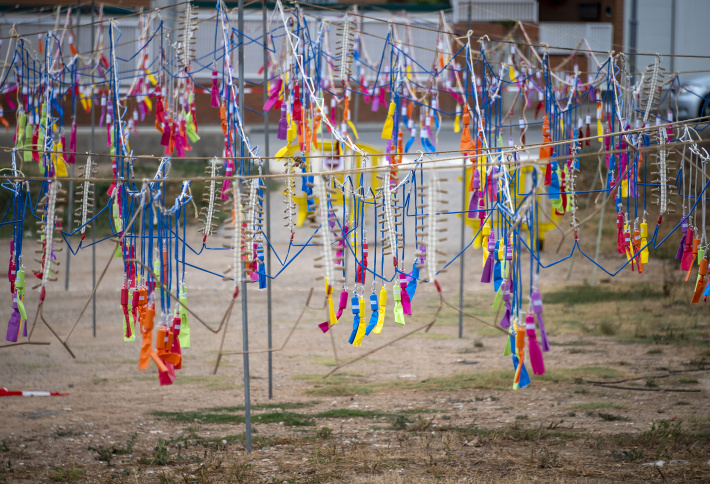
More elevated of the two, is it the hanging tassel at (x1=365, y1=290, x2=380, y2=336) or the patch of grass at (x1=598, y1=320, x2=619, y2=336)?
the hanging tassel at (x1=365, y1=290, x2=380, y2=336)

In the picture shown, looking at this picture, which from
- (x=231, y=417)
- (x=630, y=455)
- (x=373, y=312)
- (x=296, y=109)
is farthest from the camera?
(x=231, y=417)

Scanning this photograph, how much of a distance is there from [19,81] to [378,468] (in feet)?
15.9

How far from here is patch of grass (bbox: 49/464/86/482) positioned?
4328 mm

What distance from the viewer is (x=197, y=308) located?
29.2ft

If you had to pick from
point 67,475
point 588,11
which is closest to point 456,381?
point 67,475

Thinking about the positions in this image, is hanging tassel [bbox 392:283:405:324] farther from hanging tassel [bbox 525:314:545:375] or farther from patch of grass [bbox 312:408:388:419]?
patch of grass [bbox 312:408:388:419]

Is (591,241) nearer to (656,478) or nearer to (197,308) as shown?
(197,308)

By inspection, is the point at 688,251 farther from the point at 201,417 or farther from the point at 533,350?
the point at 201,417

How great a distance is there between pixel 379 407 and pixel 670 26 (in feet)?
65.7

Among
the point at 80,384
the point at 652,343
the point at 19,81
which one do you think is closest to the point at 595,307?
the point at 652,343

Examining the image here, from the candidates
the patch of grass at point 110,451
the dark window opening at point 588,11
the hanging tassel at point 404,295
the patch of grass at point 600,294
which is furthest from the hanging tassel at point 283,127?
the dark window opening at point 588,11

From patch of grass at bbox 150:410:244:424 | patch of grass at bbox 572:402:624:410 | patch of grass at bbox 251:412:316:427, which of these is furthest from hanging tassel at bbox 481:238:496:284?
patch of grass at bbox 150:410:244:424

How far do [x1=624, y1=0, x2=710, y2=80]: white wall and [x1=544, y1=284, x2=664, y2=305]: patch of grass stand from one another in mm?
13934

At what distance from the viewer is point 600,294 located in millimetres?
9461
